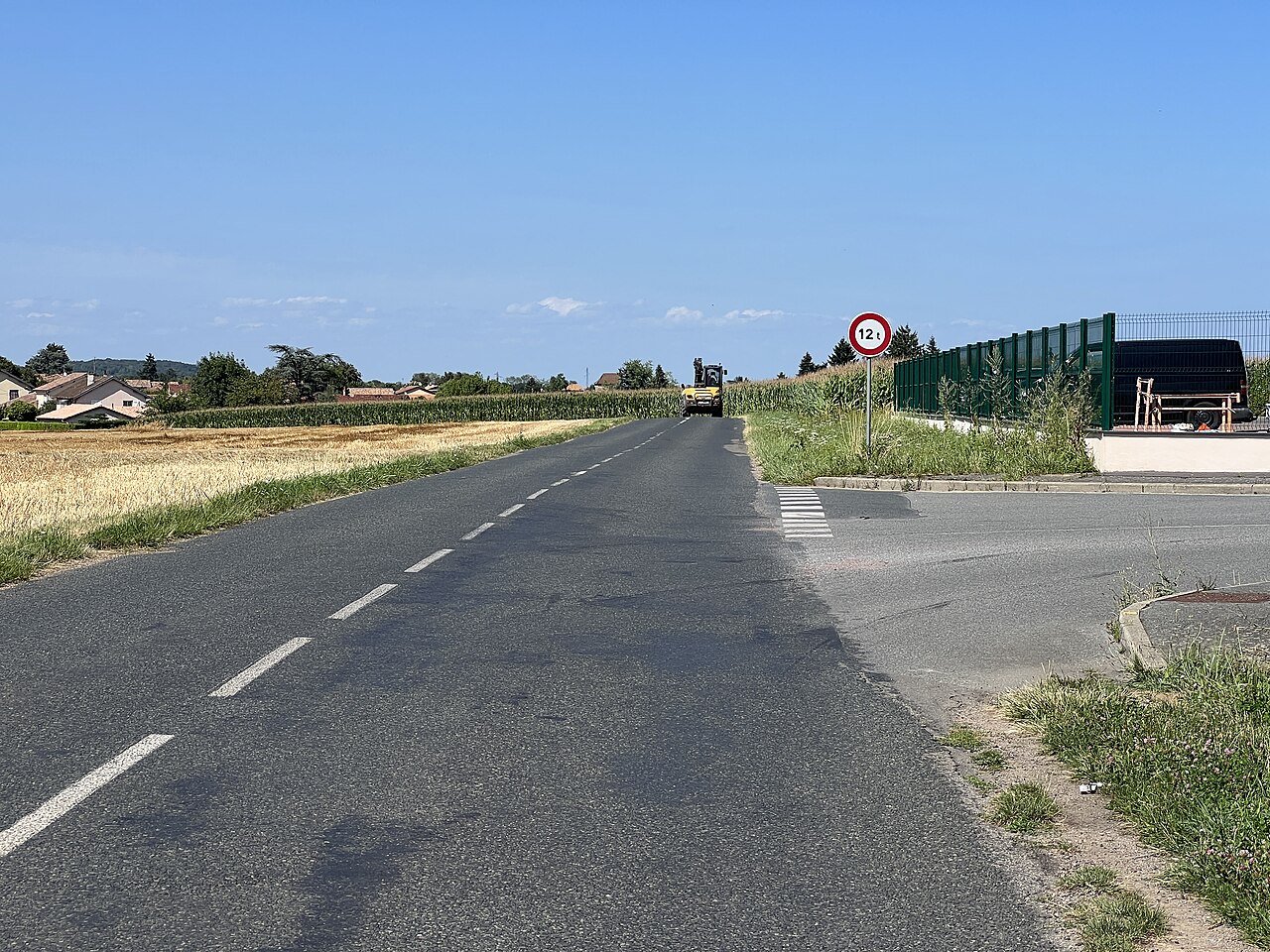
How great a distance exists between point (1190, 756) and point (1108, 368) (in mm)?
17921

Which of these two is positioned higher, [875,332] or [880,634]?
[875,332]

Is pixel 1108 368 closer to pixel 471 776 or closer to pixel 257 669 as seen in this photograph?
pixel 257 669

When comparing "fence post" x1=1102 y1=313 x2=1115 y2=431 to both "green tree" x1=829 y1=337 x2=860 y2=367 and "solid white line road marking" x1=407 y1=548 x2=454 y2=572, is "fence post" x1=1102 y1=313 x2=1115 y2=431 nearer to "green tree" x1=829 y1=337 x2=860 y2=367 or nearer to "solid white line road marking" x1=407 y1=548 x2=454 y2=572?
"solid white line road marking" x1=407 y1=548 x2=454 y2=572

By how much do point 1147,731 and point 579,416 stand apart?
345ft

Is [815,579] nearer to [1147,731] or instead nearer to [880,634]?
[880,634]

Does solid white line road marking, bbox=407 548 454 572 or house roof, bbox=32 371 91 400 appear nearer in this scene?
solid white line road marking, bbox=407 548 454 572

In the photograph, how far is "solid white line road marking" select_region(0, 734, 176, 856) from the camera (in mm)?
4414

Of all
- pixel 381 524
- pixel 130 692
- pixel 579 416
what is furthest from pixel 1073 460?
pixel 579 416

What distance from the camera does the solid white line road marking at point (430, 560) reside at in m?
11.3

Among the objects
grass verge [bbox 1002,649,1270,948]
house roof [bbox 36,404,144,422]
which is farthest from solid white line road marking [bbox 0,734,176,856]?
house roof [bbox 36,404,144,422]

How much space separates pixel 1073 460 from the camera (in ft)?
71.2

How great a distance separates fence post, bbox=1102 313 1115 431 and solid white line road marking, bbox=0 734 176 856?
19.2 m

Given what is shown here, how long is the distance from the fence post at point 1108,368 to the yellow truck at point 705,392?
67.7 m

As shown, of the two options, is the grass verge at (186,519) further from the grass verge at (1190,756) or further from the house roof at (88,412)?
the house roof at (88,412)
